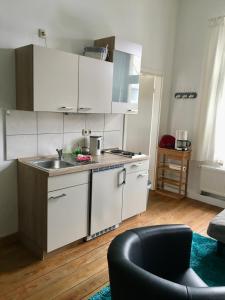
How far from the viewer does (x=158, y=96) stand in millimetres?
4148

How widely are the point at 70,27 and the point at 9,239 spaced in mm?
2339

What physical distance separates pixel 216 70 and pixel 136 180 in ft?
6.54

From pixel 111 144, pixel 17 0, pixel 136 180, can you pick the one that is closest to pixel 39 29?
pixel 17 0

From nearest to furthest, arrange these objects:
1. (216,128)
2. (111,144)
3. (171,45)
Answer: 1. (111,144)
2. (216,128)
3. (171,45)

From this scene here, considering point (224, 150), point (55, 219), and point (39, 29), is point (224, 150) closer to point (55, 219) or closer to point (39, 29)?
point (55, 219)

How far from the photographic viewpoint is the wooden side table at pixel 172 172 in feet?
13.1

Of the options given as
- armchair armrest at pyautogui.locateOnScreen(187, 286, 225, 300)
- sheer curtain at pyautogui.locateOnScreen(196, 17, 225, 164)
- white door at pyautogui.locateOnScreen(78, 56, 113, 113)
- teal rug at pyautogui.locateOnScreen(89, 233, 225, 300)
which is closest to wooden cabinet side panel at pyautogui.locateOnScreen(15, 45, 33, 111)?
white door at pyautogui.locateOnScreen(78, 56, 113, 113)

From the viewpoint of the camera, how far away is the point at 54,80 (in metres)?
2.34

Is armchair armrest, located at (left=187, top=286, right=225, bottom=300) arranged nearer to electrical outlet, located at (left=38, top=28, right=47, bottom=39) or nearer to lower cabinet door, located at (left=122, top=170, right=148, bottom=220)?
lower cabinet door, located at (left=122, top=170, right=148, bottom=220)

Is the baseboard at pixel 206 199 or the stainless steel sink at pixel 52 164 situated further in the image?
the baseboard at pixel 206 199

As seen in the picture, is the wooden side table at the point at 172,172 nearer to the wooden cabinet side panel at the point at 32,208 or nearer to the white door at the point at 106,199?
the white door at the point at 106,199

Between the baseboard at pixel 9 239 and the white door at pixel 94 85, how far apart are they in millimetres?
1473

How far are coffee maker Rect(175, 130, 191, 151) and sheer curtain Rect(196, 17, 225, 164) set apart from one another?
0.60 feet

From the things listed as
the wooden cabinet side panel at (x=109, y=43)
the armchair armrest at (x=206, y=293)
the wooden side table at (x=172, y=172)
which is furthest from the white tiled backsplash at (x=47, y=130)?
the armchair armrest at (x=206, y=293)
